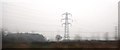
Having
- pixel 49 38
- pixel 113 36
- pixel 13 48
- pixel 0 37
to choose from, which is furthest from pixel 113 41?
pixel 0 37

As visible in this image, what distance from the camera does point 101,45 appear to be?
140 inches

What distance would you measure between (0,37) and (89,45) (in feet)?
5.93

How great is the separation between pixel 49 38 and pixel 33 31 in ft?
1.19

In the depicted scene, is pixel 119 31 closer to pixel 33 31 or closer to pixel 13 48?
pixel 33 31

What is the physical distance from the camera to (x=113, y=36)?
142 inches

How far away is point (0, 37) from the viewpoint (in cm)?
361

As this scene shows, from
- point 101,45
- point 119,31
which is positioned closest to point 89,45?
point 101,45

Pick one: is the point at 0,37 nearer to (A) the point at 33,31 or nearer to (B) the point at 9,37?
(B) the point at 9,37

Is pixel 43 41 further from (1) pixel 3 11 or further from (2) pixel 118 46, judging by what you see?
(2) pixel 118 46

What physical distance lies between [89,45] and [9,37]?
1680 mm

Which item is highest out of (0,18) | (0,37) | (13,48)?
(0,18)

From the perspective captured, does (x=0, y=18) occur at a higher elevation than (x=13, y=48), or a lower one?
higher

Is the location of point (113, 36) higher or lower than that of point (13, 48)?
higher

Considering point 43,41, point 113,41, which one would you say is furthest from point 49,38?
point 113,41
